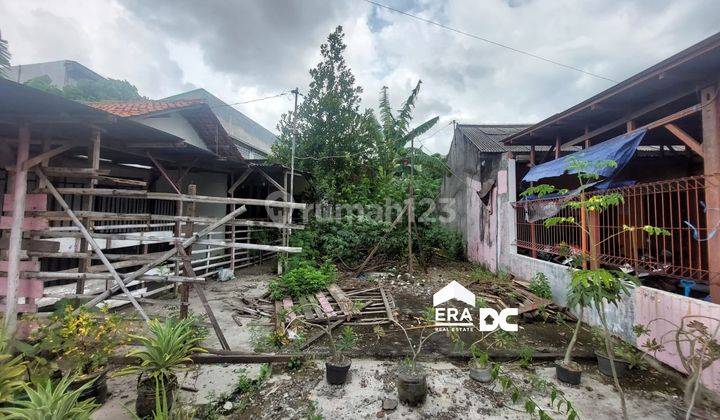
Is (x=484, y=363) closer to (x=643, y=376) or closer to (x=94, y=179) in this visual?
(x=643, y=376)

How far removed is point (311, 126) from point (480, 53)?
5.97m

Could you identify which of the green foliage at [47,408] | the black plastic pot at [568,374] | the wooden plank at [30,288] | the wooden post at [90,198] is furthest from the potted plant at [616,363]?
the wooden plank at [30,288]

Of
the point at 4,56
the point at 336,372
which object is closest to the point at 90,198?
the point at 336,372

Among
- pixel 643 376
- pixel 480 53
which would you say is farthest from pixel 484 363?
pixel 480 53

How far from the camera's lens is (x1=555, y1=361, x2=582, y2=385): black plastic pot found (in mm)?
3357

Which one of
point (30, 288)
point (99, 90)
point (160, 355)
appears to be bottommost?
point (160, 355)

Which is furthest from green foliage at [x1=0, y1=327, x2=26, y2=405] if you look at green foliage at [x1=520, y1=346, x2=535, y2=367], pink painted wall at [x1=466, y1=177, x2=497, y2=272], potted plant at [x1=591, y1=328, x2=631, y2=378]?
pink painted wall at [x1=466, y1=177, x2=497, y2=272]

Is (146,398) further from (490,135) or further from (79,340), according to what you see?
(490,135)

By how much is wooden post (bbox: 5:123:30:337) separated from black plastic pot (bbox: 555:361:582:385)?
695cm

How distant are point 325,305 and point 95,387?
345cm

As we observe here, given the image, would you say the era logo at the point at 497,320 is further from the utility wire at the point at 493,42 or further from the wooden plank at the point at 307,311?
the utility wire at the point at 493,42

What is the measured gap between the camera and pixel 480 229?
956cm

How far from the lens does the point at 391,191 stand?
10.6 metres

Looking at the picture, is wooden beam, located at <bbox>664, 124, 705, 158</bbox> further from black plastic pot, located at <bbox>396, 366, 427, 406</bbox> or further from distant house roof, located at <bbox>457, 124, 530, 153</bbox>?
black plastic pot, located at <bbox>396, 366, 427, 406</bbox>
